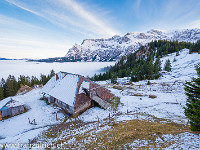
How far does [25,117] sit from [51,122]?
282 inches

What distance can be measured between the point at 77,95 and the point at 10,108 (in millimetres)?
15779

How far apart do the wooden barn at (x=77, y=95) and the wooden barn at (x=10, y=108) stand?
21.3 feet

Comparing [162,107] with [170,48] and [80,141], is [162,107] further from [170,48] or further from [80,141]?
[170,48]

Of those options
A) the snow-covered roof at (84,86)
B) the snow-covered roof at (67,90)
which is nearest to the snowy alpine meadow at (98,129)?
the snow-covered roof at (67,90)

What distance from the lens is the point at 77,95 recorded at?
2062cm

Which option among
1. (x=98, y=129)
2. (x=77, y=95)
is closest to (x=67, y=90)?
(x=77, y=95)

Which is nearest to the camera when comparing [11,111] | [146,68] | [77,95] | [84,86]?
[77,95]

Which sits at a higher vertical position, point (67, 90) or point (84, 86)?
point (84, 86)

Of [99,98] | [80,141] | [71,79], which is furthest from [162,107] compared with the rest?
[71,79]

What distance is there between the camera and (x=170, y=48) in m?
108

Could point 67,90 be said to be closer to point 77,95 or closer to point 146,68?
point 77,95

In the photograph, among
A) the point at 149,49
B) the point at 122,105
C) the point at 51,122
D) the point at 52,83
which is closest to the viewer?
the point at 51,122

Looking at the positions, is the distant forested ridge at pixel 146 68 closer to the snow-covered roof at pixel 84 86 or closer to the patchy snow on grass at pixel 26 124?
the snow-covered roof at pixel 84 86

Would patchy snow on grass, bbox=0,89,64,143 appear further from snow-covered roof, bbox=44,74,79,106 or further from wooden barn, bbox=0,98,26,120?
snow-covered roof, bbox=44,74,79,106
